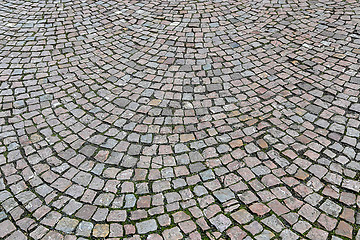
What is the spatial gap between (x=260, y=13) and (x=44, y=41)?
4.65 m

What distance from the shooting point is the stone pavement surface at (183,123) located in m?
3.61

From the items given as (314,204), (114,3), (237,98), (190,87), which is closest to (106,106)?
(190,87)

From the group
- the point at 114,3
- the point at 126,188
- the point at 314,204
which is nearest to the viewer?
the point at 314,204

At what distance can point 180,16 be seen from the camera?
289 inches

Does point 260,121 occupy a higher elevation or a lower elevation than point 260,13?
lower

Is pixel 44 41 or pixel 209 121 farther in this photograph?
pixel 44 41

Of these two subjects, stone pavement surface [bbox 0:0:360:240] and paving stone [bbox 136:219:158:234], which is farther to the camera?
stone pavement surface [bbox 0:0:360:240]

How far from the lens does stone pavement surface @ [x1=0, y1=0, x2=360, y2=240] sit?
11.9 feet

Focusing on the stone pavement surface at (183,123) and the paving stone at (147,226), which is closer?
the paving stone at (147,226)

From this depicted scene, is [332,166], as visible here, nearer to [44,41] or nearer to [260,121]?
[260,121]

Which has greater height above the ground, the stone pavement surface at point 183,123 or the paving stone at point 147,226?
the stone pavement surface at point 183,123

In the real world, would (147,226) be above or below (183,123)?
below

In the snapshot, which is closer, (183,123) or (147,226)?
(147,226)

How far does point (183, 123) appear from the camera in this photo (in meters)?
4.77
